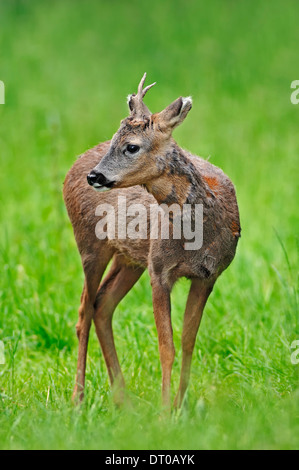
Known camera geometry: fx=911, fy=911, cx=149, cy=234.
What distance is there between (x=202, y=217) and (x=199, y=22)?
1098 cm

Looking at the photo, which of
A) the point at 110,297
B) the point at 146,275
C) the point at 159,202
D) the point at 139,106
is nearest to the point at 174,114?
the point at 139,106

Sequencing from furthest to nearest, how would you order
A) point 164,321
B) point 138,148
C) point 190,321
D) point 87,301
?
1. point 87,301
2. point 190,321
3. point 164,321
4. point 138,148

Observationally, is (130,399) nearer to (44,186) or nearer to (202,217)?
(202,217)

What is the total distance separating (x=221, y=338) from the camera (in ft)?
22.3

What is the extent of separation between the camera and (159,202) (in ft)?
17.8

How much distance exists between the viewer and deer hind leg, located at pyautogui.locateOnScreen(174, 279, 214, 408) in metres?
5.79

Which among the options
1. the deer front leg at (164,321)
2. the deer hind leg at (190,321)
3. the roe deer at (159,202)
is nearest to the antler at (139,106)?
the roe deer at (159,202)

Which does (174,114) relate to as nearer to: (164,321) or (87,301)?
(164,321)

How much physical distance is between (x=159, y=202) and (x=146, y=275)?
299cm

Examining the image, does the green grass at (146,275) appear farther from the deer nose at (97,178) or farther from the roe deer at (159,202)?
the deer nose at (97,178)

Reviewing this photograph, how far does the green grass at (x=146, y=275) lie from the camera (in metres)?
5.07

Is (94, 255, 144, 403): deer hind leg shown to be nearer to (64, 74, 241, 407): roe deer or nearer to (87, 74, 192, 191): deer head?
(64, 74, 241, 407): roe deer
